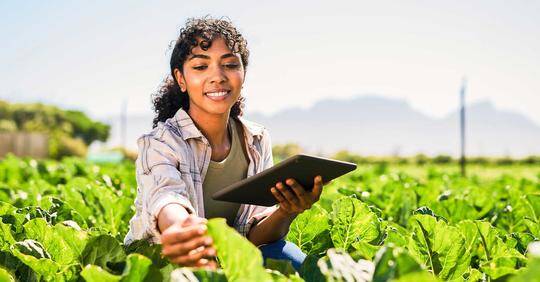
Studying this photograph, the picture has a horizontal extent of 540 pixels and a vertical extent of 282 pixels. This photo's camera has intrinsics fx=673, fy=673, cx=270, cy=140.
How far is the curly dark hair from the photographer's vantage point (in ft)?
9.28

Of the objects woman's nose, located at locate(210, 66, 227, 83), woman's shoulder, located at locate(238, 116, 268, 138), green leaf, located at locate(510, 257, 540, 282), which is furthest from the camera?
woman's shoulder, located at locate(238, 116, 268, 138)

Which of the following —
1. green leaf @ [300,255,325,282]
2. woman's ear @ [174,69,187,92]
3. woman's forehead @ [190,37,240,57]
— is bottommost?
green leaf @ [300,255,325,282]

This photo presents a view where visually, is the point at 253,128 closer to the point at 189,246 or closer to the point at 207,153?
the point at 207,153

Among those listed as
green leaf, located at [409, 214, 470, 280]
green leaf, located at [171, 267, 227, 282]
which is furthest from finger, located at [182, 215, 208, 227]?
green leaf, located at [409, 214, 470, 280]

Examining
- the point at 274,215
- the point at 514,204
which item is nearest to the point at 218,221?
the point at 274,215

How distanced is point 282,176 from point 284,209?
0.40 m

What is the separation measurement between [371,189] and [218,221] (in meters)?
3.87

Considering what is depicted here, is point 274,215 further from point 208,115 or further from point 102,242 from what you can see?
point 102,242

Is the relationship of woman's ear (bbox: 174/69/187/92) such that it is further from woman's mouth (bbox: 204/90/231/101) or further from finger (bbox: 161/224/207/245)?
finger (bbox: 161/224/207/245)

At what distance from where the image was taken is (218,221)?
4.85ft

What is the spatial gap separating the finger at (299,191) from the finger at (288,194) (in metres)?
0.02

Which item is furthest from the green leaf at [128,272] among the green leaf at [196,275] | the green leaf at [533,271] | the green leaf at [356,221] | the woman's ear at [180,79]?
the woman's ear at [180,79]

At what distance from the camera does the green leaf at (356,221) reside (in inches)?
97.3

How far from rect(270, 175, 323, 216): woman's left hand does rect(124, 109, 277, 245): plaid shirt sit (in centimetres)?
32
